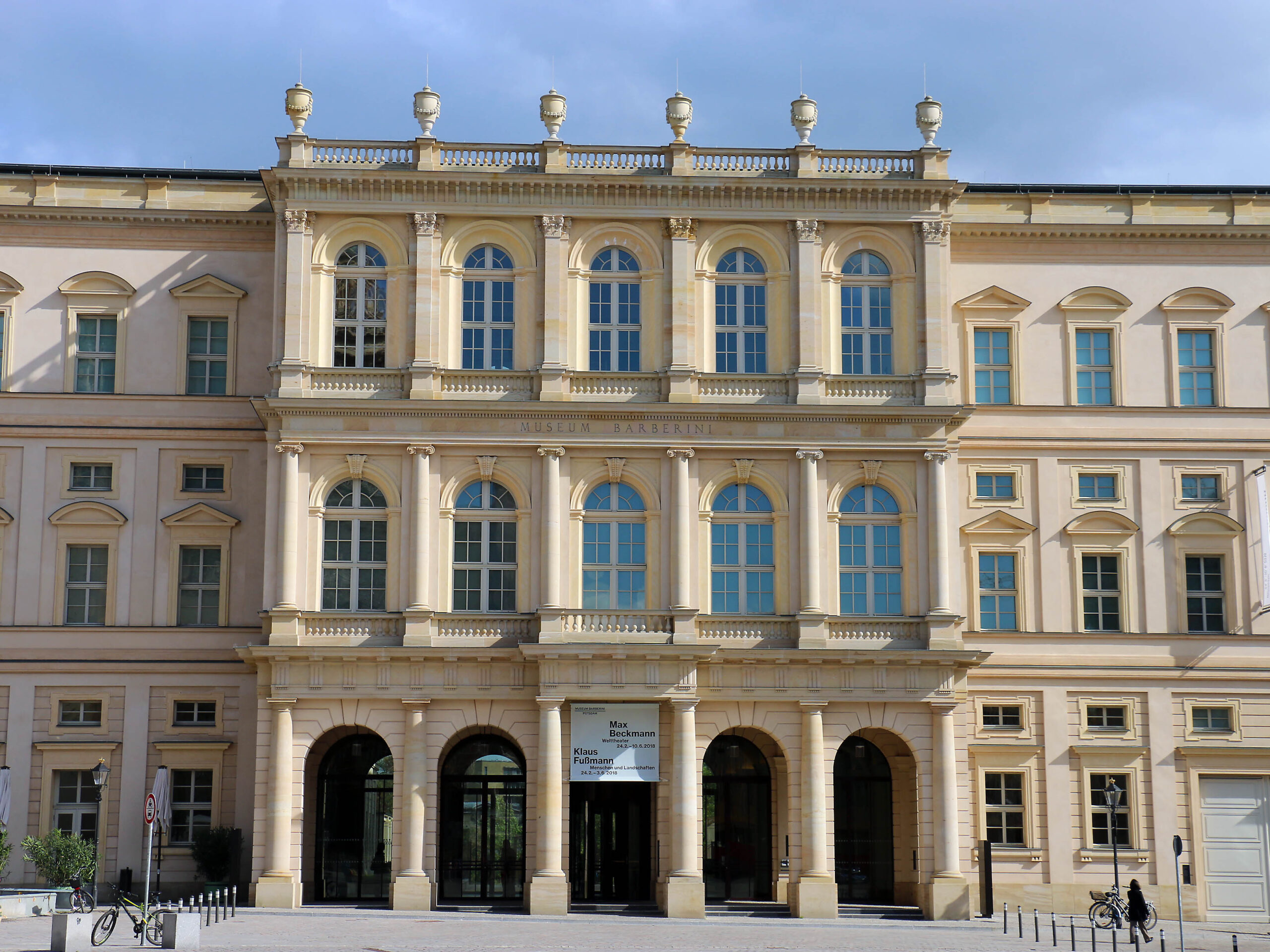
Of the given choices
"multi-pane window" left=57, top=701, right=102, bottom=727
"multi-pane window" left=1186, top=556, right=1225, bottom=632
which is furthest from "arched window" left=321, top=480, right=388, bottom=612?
"multi-pane window" left=1186, top=556, right=1225, bottom=632

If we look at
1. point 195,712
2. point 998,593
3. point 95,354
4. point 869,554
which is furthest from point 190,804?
point 998,593

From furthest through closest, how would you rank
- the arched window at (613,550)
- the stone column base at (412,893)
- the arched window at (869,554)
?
1. the arched window at (869,554)
2. the arched window at (613,550)
3. the stone column base at (412,893)

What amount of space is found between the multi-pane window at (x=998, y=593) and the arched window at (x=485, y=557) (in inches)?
518

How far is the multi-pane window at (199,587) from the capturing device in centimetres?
4366

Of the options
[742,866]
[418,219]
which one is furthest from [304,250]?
[742,866]

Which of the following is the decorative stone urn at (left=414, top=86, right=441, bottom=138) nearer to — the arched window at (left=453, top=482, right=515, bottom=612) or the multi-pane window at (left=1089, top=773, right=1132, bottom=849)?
the arched window at (left=453, top=482, right=515, bottom=612)

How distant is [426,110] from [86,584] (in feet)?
52.5

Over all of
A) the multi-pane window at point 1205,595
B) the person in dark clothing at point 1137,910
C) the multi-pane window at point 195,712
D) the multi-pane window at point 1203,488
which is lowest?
the person in dark clothing at point 1137,910

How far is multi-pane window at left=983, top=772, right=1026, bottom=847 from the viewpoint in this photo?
4294cm

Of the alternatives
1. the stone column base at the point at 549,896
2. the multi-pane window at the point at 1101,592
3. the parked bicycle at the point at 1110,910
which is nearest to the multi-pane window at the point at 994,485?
the multi-pane window at the point at 1101,592

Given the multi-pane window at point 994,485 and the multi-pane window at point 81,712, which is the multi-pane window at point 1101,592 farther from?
the multi-pane window at point 81,712

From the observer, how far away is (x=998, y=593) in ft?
145

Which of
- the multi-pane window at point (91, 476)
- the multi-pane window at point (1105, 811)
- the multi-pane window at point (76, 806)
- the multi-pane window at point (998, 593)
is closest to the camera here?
the multi-pane window at point (76, 806)

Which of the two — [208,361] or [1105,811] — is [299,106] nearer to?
[208,361]
